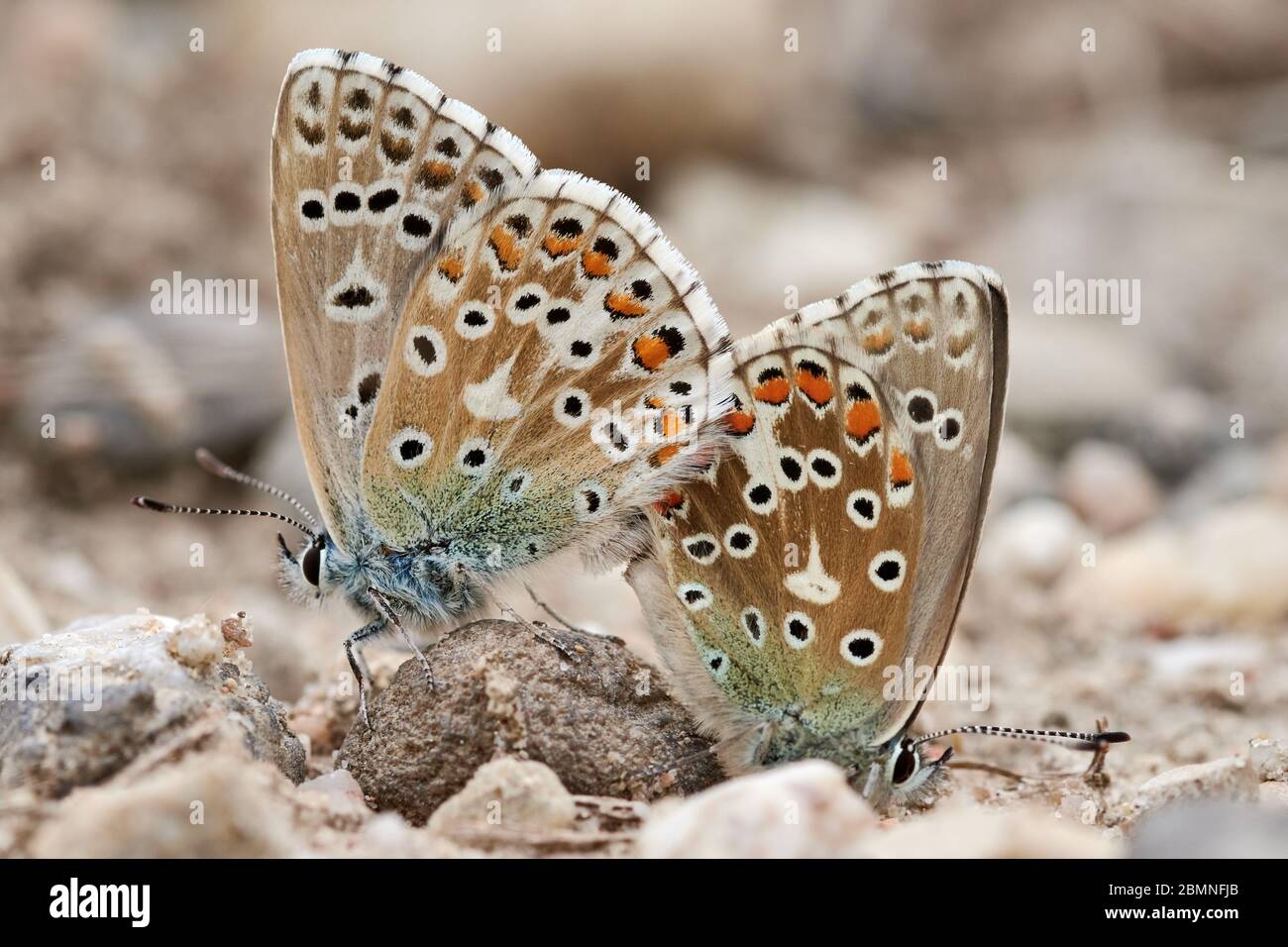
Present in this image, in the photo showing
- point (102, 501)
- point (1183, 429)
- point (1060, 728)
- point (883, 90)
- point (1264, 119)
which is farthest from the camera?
point (883, 90)

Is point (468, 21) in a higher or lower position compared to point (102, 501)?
higher

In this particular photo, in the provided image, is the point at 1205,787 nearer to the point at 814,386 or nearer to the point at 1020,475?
the point at 814,386

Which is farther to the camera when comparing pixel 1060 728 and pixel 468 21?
pixel 468 21

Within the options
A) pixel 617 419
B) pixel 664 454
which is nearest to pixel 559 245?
pixel 617 419

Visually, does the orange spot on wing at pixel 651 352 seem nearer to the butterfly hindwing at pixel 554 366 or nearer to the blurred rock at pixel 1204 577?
the butterfly hindwing at pixel 554 366

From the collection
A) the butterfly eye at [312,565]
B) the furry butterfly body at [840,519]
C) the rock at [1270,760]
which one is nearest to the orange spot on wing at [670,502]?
the furry butterfly body at [840,519]

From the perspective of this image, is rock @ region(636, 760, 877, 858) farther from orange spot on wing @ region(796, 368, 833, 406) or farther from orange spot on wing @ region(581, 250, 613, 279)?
orange spot on wing @ region(581, 250, 613, 279)
